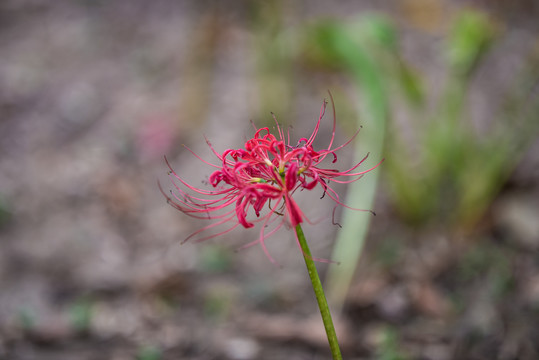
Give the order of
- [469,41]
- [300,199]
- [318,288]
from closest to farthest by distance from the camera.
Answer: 1. [318,288]
2. [469,41]
3. [300,199]

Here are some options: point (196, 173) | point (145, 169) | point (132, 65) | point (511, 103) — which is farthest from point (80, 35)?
point (511, 103)

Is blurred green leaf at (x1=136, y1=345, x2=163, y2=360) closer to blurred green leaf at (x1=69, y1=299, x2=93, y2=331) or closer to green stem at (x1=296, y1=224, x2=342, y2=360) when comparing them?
blurred green leaf at (x1=69, y1=299, x2=93, y2=331)

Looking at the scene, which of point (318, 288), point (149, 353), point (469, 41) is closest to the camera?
point (318, 288)

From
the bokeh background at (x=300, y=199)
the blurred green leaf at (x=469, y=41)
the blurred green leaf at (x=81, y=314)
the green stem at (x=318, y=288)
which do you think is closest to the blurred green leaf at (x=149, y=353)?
the bokeh background at (x=300, y=199)

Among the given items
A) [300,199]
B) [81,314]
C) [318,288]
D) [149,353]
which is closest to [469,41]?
[300,199]

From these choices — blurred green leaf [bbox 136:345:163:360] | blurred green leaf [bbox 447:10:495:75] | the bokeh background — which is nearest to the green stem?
the bokeh background

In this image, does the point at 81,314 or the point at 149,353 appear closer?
the point at 149,353

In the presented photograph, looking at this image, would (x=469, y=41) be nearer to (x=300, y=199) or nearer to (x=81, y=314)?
(x=300, y=199)

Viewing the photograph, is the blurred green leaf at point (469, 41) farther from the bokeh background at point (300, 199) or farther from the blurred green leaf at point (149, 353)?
the blurred green leaf at point (149, 353)

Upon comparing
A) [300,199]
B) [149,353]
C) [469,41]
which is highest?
[469,41]

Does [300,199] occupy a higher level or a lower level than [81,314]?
higher
